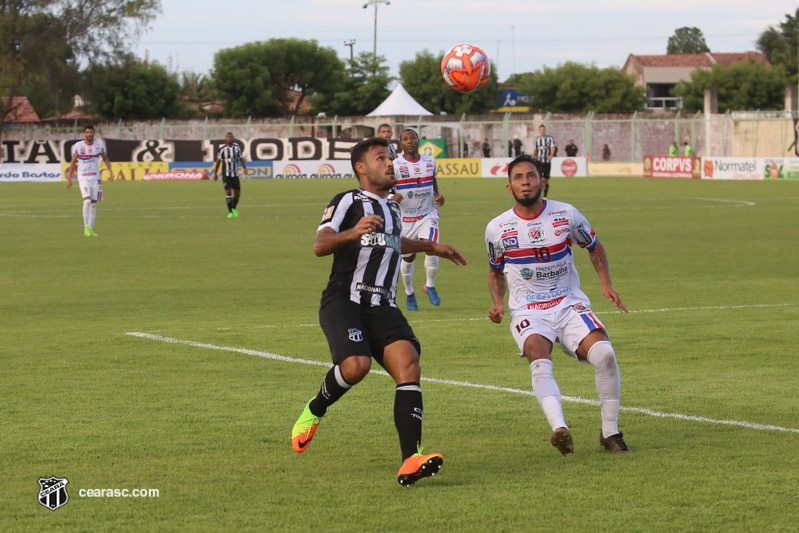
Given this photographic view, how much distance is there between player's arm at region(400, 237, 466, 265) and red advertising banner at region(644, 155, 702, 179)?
149 feet

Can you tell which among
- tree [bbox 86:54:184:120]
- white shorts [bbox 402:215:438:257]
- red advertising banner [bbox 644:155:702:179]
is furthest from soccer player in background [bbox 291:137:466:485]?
tree [bbox 86:54:184:120]

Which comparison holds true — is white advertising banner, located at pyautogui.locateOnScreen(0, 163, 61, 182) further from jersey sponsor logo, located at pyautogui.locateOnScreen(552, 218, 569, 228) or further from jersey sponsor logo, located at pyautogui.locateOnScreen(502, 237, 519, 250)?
jersey sponsor logo, located at pyautogui.locateOnScreen(552, 218, 569, 228)

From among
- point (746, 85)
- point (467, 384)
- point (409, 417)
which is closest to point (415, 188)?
point (467, 384)

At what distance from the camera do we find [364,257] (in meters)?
6.66

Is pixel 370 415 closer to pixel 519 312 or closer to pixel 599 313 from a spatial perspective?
pixel 519 312

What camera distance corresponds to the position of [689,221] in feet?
88.1

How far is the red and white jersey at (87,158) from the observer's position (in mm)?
23109

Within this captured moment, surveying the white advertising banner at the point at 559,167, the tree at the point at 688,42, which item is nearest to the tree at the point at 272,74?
the white advertising banner at the point at 559,167

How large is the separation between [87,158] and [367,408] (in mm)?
16618

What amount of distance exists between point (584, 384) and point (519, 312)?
2087mm

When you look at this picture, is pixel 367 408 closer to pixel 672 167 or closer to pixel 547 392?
pixel 547 392

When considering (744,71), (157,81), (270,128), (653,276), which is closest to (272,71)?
(157,81)

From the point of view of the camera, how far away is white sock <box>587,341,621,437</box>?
6.70 meters

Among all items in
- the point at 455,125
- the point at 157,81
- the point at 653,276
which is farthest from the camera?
the point at 157,81
